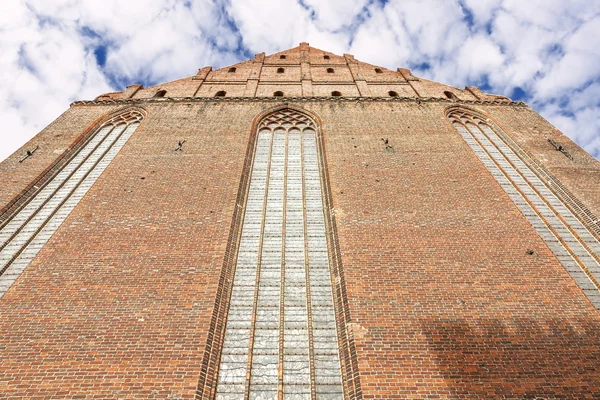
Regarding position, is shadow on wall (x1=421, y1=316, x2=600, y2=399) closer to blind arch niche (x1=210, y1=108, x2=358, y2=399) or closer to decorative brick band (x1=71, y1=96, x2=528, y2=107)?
blind arch niche (x1=210, y1=108, x2=358, y2=399)

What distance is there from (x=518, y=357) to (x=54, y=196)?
29.7 ft

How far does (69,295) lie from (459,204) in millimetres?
6965

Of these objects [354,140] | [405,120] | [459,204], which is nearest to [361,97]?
[405,120]

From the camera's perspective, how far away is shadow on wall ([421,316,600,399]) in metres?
4.66

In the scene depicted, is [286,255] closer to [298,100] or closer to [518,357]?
[518,357]

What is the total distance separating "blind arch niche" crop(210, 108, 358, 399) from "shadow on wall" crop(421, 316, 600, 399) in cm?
130

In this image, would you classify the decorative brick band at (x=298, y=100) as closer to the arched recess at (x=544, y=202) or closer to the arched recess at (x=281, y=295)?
the arched recess at (x=544, y=202)

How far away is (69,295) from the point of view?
5852mm

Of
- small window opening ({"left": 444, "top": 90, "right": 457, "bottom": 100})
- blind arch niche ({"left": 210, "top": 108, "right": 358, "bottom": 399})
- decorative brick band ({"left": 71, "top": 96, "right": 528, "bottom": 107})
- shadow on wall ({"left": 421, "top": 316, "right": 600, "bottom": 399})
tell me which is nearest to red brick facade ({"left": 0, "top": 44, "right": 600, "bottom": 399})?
shadow on wall ({"left": 421, "top": 316, "right": 600, "bottom": 399})

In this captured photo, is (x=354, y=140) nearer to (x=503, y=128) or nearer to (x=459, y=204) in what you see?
(x=459, y=204)

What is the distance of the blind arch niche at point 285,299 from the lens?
5074 millimetres

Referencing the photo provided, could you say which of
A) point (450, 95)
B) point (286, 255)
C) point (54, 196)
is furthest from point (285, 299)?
point (450, 95)

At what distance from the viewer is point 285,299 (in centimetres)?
618

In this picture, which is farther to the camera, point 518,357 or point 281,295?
point 281,295
